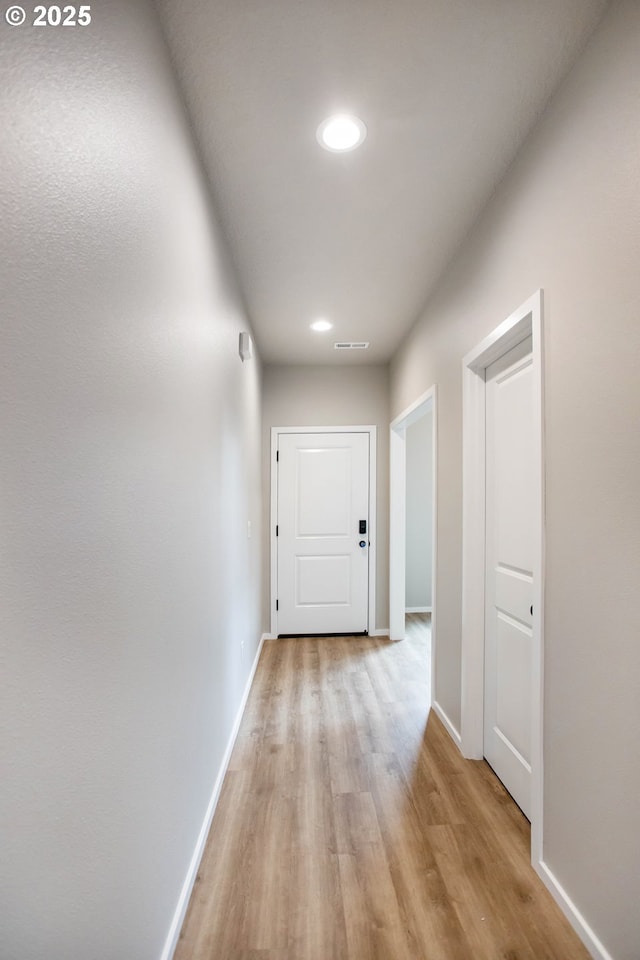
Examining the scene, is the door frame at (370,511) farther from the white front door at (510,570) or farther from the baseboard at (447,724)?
the white front door at (510,570)

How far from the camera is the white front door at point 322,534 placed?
443 centimetres

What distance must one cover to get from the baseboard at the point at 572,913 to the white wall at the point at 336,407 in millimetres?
2965

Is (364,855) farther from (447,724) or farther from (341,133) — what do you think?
(341,133)

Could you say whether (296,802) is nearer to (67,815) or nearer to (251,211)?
(67,815)

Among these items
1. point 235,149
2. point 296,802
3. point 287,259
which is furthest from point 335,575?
point 235,149

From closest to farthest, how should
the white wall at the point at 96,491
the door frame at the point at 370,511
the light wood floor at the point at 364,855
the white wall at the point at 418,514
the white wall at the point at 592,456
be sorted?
the white wall at the point at 96,491
the white wall at the point at 592,456
the light wood floor at the point at 364,855
the door frame at the point at 370,511
the white wall at the point at 418,514

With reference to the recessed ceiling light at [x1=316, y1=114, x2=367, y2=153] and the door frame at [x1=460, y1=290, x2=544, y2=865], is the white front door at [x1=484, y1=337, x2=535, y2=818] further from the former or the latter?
the recessed ceiling light at [x1=316, y1=114, x2=367, y2=153]

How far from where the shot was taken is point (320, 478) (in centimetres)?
445

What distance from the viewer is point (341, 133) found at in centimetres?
162

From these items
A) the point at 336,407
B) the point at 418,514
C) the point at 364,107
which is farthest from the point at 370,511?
the point at 364,107

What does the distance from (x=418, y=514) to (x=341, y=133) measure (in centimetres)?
447

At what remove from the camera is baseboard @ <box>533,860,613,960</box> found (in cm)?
123

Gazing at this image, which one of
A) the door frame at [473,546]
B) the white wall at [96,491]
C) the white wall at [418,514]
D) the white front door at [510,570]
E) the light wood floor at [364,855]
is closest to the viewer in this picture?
the white wall at [96,491]

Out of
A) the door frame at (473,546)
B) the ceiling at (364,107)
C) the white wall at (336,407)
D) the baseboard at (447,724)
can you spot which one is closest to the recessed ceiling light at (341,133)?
the ceiling at (364,107)
